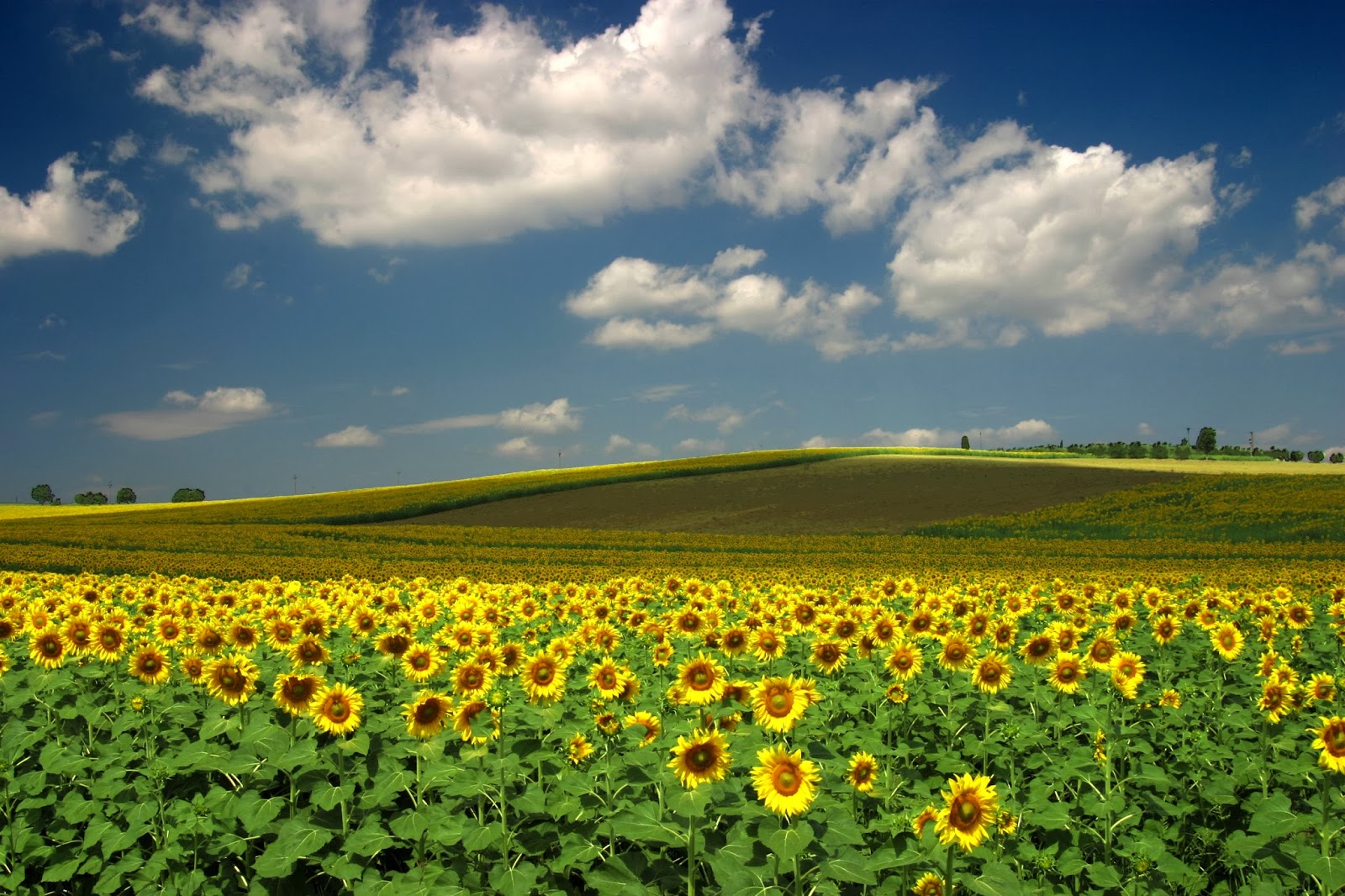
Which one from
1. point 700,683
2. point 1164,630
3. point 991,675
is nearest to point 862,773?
point 700,683

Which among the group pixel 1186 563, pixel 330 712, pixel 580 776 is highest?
pixel 330 712

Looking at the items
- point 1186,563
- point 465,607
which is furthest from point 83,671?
point 1186,563

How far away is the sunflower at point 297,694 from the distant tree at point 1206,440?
378ft

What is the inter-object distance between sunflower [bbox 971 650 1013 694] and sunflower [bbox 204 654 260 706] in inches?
206

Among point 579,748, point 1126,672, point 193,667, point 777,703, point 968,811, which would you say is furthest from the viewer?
point 193,667

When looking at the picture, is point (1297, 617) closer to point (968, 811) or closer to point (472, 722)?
point (968, 811)

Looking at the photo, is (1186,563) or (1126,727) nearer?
(1126,727)

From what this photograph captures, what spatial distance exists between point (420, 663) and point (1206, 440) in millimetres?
117389

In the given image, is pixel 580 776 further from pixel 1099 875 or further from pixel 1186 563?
pixel 1186 563

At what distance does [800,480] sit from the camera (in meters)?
65.2

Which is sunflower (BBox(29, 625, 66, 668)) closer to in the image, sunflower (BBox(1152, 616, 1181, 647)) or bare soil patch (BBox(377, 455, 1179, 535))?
sunflower (BBox(1152, 616, 1181, 647))

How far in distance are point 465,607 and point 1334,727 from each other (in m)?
7.38

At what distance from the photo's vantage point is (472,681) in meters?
5.32

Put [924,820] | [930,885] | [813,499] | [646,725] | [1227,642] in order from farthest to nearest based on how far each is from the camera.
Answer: [813,499] < [1227,642] < [646,725] < [930,885] < [924,820]
